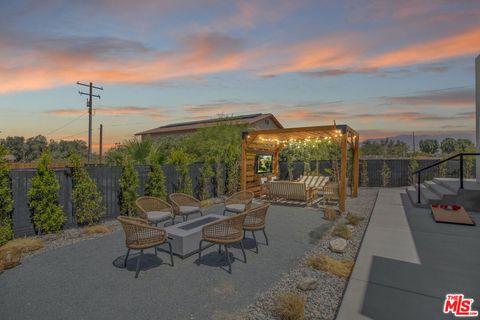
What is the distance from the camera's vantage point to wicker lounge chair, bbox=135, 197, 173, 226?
5.61 m

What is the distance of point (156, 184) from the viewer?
8.45m

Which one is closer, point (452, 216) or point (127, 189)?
point (452, 216)

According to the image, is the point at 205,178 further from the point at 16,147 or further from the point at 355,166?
the point at 16,147

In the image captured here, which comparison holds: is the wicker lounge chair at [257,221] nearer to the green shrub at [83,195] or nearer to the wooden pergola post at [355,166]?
the green shrub at [83,195]

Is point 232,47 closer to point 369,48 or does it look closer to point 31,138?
point 369,48

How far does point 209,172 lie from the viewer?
1089 cm

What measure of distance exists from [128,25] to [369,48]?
27.7 feet

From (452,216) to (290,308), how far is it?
6.69 m

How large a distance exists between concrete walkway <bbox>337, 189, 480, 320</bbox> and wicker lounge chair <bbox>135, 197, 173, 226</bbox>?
408cm

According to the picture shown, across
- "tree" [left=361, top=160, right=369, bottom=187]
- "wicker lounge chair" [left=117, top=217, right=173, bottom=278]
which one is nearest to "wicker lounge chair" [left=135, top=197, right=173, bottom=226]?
"wicker lounge chair" [left=117, top=217, right=173, bottom=278]

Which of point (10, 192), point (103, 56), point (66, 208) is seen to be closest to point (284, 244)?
point (66, 208)

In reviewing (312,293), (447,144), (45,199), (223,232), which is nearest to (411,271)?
(312,293)

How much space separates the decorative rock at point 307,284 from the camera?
11.0ft

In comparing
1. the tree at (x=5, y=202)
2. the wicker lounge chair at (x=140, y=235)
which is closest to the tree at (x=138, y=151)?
the tree at (x=5, y=202)
